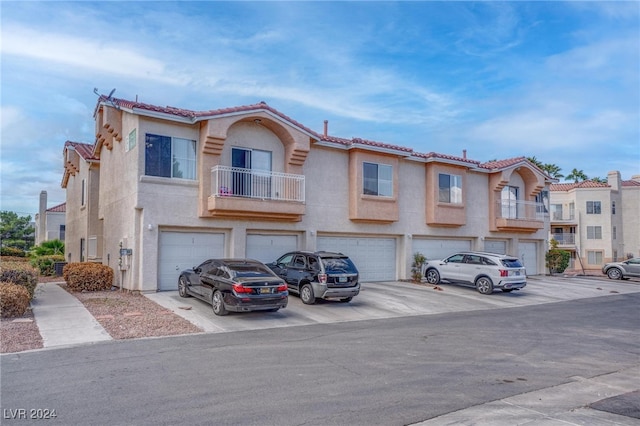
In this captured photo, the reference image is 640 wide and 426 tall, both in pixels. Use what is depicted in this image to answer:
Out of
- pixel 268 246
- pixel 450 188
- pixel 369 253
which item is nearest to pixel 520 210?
pixel 450 188

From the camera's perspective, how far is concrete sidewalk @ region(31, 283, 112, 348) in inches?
377

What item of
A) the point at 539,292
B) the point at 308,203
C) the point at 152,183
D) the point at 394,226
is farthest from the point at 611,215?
the point at 152,183

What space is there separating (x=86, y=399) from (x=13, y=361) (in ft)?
9.10

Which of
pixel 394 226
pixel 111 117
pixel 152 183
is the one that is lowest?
pixel 394 226

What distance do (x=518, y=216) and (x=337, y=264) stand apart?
17417 mm

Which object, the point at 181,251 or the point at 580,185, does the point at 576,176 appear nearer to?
the point at 580,185

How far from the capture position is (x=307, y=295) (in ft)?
48.0

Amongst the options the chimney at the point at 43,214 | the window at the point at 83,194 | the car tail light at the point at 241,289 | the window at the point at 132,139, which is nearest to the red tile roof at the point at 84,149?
the window at the point at 83,194

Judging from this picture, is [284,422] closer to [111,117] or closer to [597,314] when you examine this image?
[597,314]

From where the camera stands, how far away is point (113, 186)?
1933 cm

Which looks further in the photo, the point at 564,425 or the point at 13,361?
the point at 13,361

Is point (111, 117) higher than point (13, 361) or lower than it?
higher

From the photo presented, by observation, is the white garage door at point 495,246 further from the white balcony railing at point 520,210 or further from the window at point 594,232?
the window at point 594,232

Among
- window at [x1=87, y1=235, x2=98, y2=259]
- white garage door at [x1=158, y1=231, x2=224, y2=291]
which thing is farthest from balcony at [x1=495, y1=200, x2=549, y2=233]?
window at [x1=87, y1=235, x2=98, y2=259]
